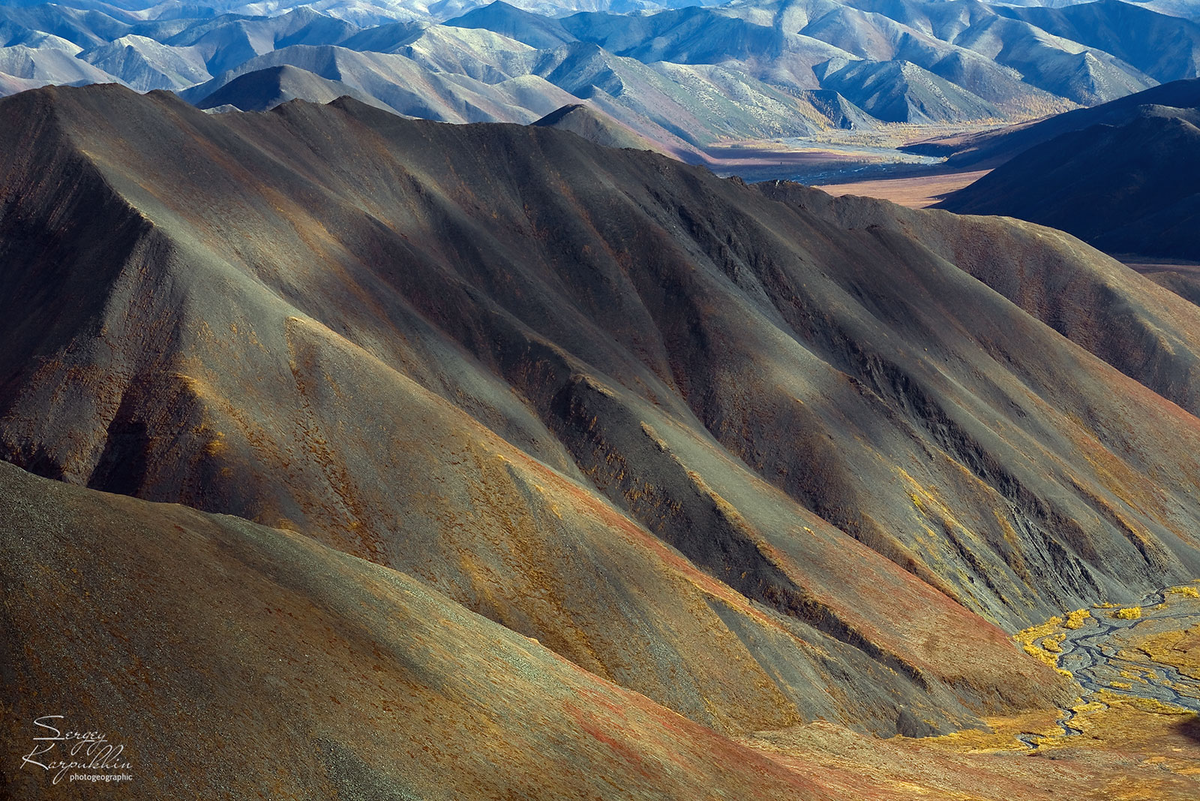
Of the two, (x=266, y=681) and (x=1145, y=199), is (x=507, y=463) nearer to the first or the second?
(x=266, y=681)

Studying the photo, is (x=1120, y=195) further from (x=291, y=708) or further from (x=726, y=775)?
(x=291, y=708)

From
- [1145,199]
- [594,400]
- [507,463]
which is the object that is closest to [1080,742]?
[507,463]

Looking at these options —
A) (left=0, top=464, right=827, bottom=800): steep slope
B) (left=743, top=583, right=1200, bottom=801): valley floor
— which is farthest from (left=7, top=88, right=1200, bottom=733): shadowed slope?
(left=0, top=464, right=827, bottom=800): steep slope

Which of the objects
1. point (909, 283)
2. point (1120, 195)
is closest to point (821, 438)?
point (909, 283)

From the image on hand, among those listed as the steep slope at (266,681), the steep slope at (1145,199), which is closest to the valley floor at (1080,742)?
the steep slope at (266,681)

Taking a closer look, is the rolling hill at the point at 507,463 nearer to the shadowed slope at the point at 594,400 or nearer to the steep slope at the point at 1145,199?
the shadowed slope at the point at 594,400

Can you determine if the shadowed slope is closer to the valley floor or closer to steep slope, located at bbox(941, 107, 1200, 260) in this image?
the valley floor
